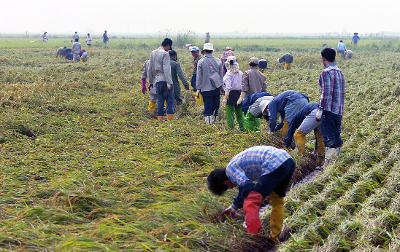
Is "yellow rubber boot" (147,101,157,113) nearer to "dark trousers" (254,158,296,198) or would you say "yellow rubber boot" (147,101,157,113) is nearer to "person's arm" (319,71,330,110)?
"person's arm" (319,71,330,110)

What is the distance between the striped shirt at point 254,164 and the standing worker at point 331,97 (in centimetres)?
244

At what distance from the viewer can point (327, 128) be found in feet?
23.0

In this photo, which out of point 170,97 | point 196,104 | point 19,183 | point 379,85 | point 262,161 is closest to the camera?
point 262,161

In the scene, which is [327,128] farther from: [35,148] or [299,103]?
[35,148]

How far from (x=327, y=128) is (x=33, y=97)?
6.03 m

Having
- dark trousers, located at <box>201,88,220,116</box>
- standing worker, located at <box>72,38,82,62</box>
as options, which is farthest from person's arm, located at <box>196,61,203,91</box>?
standing worker, located at <box>72,38,82,62</box>

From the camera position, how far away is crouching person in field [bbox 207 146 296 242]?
4.50 m

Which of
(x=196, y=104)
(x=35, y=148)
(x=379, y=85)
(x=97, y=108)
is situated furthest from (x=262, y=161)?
(x=379, y=85)

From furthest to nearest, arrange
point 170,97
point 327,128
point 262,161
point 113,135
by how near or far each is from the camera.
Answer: point 170,97
point 113,135
point 327,128
point 262,161

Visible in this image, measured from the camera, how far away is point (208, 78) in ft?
30.9

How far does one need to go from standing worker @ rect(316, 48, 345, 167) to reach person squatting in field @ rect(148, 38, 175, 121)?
12.1 ft

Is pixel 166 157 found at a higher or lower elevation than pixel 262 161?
lower

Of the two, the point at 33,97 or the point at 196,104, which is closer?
the point at 33,97

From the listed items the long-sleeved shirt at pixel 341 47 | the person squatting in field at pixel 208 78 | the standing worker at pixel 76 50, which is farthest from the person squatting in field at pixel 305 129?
the long-sleeved shirt at pixel 341 47
